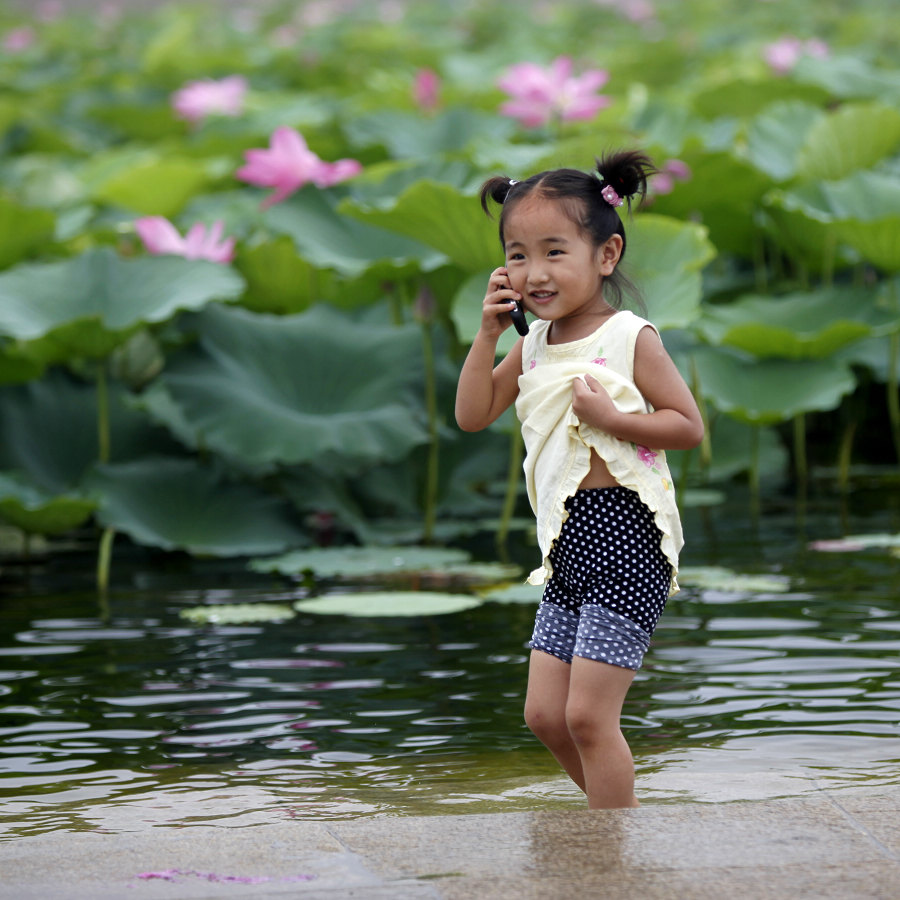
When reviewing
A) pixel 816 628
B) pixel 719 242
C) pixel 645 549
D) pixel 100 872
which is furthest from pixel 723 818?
Answer: pixel 719 242

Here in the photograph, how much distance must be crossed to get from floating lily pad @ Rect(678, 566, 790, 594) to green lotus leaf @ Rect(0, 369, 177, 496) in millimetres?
2009

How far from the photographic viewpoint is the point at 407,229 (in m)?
4.45

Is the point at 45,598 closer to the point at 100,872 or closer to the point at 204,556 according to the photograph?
the point at 204,556

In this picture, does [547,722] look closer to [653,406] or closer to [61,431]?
[653,406]

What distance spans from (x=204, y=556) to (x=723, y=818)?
10.5 feet

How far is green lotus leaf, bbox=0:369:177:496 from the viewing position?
4.93m

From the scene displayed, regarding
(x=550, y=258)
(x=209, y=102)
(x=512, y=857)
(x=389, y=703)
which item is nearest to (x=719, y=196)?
(x=389, y=703)

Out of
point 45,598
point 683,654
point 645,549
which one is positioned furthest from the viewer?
point 45,598

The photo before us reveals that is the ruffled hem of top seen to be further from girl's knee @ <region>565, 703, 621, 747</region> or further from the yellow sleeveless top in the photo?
girl's knee @ <region>565, 703, 621, 747</region>

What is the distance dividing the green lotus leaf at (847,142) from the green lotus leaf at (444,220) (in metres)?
1.98

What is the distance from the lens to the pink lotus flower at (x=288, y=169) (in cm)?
517

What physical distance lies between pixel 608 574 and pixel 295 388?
281cm

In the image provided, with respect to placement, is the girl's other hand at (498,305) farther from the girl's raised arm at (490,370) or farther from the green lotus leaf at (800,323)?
the green lotus leaf at (800,323)

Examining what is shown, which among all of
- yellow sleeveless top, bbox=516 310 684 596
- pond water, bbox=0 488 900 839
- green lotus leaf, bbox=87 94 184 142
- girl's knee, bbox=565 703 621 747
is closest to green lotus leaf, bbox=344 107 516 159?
pond water, bbox=0 488 900 839
